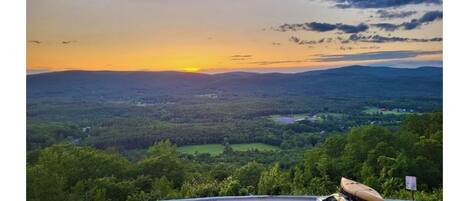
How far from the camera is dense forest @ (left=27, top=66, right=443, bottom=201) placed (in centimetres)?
1357

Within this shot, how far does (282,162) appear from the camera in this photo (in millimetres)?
14609

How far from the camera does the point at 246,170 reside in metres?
14.1

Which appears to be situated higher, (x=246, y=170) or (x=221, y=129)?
(x=221, y=129)

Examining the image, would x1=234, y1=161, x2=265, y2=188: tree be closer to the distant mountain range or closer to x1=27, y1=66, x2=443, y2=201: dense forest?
x1=27, y1=66, x2=443, y2=201: dense forest

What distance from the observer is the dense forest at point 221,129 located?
13.6 metres

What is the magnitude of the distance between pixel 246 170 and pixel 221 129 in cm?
164

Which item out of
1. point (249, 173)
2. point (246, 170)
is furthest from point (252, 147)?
point (249, 173)

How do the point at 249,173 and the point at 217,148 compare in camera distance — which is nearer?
the point at 249,173

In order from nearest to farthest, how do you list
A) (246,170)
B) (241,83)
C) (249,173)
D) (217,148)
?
(249,173), (246,170), (241,83), (217,148)

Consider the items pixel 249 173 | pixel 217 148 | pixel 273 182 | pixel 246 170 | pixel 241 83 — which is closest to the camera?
pixel 273 182

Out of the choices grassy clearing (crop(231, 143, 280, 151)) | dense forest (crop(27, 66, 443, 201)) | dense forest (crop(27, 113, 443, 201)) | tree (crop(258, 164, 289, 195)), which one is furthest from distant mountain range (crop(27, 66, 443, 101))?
tree (crop(258, 164, 289, 195))

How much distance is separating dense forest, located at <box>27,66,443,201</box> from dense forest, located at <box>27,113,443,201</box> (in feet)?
0.10

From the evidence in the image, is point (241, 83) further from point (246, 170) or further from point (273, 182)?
point (273, 182)
